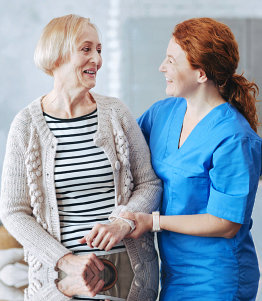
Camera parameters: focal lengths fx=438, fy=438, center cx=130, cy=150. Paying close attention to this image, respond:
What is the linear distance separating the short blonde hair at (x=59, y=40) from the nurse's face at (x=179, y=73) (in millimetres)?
260

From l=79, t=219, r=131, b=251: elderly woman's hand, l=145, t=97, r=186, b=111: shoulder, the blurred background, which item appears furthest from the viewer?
the blurred background

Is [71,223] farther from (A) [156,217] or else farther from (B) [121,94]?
(B) [121,94]

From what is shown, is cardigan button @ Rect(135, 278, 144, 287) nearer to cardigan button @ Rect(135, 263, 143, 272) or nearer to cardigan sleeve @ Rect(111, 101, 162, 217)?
cardigan button @ Rect(135, 263, 143, 272)

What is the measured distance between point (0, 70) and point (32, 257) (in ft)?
5.49

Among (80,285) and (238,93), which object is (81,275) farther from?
(238,93)

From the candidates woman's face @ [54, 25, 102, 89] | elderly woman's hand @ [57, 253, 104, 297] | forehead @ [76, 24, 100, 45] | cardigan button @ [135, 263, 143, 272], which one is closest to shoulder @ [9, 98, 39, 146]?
woman's face @ [54, 25, 102, 89]

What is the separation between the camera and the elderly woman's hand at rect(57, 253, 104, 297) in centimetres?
115

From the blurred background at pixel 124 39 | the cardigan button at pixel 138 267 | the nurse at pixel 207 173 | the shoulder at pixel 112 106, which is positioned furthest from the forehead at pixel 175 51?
the blurred background at pixel 124 39

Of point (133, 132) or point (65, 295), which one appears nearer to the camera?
point (65, 295)

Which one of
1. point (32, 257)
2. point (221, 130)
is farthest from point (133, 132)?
point (32, 257)

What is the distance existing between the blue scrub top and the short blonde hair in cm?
40

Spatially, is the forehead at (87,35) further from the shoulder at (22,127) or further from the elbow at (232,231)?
the elbow at (232,231)

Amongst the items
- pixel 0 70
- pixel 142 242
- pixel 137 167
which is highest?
pixel 0 70

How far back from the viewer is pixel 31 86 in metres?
2.63
